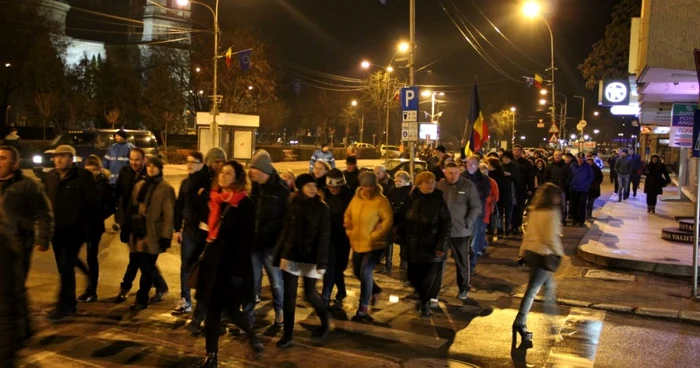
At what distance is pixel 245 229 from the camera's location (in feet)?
19.1

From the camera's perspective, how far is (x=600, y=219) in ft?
59.1

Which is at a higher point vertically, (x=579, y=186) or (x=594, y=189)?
(x=579, y=186)

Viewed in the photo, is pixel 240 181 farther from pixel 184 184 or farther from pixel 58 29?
pixel 58 29

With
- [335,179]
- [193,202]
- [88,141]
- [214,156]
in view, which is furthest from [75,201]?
[88,141]

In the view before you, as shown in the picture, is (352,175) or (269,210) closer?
(269,210)

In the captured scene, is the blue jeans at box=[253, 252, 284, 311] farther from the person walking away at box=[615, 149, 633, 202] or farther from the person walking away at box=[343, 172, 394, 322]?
the person walking away at box=[615, 149, 633, 202]

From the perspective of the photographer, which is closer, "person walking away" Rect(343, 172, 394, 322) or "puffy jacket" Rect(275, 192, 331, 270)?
"puffy jacket" Rect(275, 192, 331, 270)

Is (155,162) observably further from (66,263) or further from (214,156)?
(66,263)

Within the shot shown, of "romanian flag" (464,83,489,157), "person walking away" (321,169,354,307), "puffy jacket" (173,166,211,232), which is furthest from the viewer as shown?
"romanian flag" (464,83,489,157)

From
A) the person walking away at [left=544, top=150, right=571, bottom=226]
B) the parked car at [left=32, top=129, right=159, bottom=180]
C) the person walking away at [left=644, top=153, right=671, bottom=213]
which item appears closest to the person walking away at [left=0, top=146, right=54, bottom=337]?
the person walking away at [left=544, top=150, right=571, bottom=226]

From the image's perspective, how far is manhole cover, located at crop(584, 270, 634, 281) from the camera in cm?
1065

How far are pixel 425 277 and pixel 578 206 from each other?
10.9m

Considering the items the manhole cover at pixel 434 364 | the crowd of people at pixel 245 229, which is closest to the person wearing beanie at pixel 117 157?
the crowd of people at pixel 245 229

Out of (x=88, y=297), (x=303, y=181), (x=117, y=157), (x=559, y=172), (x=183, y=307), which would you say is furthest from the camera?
(x=559, y=172)
